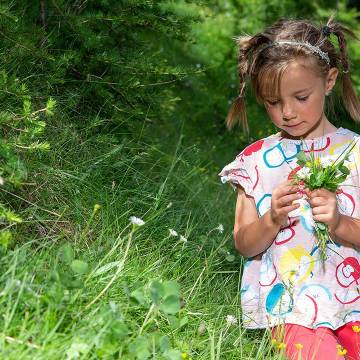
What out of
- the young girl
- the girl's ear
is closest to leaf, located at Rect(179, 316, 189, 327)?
the young girl

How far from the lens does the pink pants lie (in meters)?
2.83

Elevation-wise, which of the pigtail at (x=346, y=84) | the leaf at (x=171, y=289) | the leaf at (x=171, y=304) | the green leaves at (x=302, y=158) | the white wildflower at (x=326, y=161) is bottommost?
the leaf at (x=171, y=304)

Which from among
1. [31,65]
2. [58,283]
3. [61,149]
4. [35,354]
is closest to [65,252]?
[58,283]

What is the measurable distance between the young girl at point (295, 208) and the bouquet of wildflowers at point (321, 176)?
0.11ft

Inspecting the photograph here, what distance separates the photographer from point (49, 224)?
3.01 meters

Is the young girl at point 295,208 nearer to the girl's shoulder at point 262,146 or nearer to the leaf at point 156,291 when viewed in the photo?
the girl's shoulder at point 262,146

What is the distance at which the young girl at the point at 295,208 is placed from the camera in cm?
291

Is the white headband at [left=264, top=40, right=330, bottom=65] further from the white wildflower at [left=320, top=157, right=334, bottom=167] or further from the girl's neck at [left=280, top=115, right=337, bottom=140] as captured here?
the white wildflower at [left=320, top=157, right=334, bottom=167]

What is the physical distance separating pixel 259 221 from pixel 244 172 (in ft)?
0.93

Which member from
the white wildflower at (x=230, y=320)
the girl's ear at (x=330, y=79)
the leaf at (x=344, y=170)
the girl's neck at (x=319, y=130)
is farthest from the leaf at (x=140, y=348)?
the girl's ear at (x=330, y=79)

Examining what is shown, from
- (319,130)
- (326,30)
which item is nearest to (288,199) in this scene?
(319,130)

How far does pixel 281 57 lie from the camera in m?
3.06

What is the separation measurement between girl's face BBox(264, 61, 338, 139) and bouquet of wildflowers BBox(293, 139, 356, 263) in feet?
0.48

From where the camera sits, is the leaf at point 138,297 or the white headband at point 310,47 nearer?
the leaf at point 138,297
